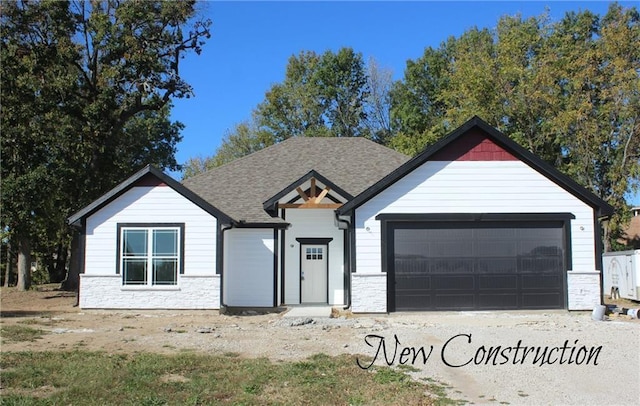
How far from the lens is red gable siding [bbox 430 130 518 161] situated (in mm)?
17234

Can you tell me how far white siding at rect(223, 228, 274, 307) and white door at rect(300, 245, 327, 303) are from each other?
50.7 inches

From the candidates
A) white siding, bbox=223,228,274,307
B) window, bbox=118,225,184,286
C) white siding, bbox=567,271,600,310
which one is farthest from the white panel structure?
window, bbox=118,225,184,286

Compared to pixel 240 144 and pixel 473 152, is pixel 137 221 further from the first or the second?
pixel 240 144

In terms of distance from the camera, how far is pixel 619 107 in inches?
1119

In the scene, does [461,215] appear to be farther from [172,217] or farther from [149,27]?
[149,27]

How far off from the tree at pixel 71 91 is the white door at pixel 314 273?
11086mm

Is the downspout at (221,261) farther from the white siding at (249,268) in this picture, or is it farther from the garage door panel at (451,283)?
the garage door panel at (451,283)

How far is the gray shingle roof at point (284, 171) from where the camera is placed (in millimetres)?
20641

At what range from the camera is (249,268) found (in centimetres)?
1939

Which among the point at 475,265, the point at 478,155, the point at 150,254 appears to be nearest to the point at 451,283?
the point at 475,265

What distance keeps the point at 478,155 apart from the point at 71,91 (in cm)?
1641

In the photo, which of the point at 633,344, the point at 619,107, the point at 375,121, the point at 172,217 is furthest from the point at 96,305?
the point at 375,121

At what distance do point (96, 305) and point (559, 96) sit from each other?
26322 millimetres

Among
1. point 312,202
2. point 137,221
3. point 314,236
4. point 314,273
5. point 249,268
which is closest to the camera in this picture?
point 137,221
